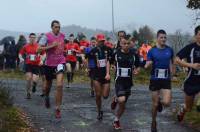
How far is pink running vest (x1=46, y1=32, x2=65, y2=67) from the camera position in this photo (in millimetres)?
12977

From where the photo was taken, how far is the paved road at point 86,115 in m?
11.8

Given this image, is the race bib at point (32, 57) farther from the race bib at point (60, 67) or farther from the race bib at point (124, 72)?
the race bib at point (124, 72)

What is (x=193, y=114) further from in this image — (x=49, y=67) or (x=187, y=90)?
(x=49, y=67)

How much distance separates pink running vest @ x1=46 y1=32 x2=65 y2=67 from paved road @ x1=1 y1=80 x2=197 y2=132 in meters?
1.28

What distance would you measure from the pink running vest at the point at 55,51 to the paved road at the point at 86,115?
128 centimetres

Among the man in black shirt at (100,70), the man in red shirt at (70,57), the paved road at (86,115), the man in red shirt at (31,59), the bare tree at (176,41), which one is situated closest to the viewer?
the paved road at (86,115)

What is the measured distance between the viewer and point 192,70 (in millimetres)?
11211

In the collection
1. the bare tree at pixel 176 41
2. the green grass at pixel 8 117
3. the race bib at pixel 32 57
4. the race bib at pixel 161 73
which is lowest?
the green grass at pixel 8 117

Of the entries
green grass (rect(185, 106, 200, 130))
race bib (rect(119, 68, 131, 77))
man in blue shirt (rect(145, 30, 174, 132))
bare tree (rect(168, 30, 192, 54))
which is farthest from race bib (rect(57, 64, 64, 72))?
bare tree (rect(168, 30, 192, 54))

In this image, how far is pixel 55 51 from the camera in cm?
1295

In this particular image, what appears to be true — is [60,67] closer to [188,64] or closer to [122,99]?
[122,99]

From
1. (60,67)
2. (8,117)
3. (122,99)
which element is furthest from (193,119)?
(8,117)

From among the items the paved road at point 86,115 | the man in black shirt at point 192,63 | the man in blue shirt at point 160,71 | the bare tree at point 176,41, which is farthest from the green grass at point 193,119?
the bare tree at point 176,41

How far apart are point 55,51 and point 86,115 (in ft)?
5.90
